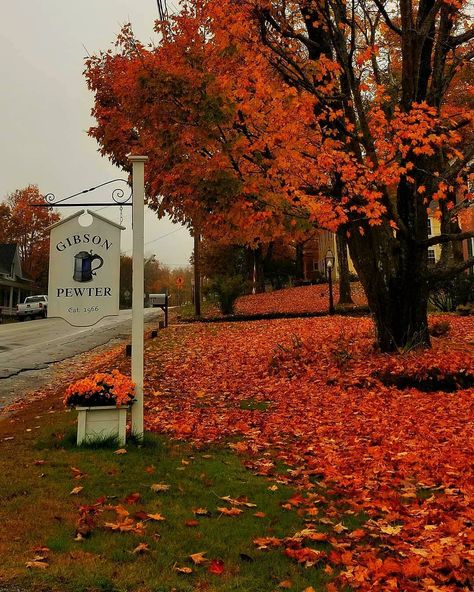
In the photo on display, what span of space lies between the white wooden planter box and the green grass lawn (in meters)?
0.17

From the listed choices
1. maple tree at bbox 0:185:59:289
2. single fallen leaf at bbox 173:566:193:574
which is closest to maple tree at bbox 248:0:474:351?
single fallen leaf at bbox 173:566:193:574

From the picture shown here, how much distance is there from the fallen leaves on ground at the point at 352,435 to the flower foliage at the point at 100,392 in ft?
3.82

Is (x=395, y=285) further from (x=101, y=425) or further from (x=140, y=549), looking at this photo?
(x=140, y=549)

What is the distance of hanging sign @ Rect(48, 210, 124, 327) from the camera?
6000 mm

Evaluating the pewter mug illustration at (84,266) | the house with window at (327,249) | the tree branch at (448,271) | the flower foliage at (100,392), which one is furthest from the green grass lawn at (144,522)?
the house with window at (327,249)

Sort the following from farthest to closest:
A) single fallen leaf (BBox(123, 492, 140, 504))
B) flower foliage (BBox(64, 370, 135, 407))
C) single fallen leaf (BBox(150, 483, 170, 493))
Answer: flower foliage (BBox(64, 370, 135, 407)) → single fallen leaf (BBox(150, 483, 170, 493)) → single fallen leaf (BBox(123, 492, 140, 504))

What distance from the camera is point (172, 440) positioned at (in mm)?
6516

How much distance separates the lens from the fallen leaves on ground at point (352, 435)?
3586 millimetres

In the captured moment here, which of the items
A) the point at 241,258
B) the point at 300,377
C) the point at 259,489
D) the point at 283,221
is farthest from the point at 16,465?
the point at 241,258

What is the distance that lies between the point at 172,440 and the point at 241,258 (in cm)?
4666

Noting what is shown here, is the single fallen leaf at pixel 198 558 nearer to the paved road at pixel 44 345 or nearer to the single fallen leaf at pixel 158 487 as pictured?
the single fallen leaf at pixel 158 487

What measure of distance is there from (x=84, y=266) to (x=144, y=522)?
306 centimetres

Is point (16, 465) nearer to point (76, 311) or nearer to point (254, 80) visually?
point (76, 311)

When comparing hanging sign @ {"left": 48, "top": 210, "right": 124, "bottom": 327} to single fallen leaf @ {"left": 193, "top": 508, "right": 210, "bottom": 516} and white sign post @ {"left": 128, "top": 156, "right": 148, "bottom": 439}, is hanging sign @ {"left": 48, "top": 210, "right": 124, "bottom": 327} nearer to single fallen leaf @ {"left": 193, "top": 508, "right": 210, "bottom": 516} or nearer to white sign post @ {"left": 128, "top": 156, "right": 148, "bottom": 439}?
white sign post @ {"left": 128, "top": 156, "right": 148, "bottom": 439}
